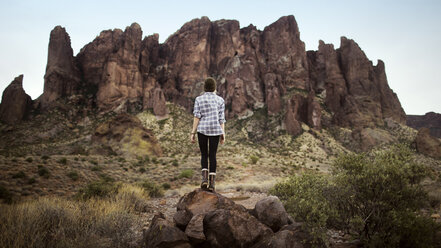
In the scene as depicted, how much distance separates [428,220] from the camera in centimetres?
370

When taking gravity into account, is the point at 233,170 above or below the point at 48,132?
below

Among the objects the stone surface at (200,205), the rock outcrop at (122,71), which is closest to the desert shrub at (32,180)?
the stone surface at (200,205)

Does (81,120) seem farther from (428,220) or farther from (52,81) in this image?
(428,220)

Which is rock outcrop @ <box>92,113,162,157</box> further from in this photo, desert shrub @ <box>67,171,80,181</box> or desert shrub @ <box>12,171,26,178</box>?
desert shrub @ <box>12,171,26,178</box>

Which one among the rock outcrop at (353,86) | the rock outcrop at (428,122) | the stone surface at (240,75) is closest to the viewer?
the rock outcrop at (353,86)

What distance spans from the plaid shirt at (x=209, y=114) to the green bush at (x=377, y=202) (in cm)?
243

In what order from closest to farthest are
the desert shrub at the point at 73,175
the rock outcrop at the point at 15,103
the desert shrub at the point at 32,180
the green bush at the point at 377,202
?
the green bush at the point at 377,202
the desert shrub at the point at 32,180
the desert shrub at the point at 73,175
the rock outcrop at the point at 15,103

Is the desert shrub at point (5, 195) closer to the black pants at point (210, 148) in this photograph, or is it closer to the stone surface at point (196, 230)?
the black pants at point (210, 148)

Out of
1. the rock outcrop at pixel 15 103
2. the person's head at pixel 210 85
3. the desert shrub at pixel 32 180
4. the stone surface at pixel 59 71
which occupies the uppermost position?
the stone surface at pixel 59 71

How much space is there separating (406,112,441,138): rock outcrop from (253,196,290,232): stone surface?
16667 centimetres

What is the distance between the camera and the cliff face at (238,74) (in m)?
72.9

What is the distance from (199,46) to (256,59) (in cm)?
2708

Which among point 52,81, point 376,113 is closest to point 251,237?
point 376,113

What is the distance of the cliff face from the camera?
72.9 m
